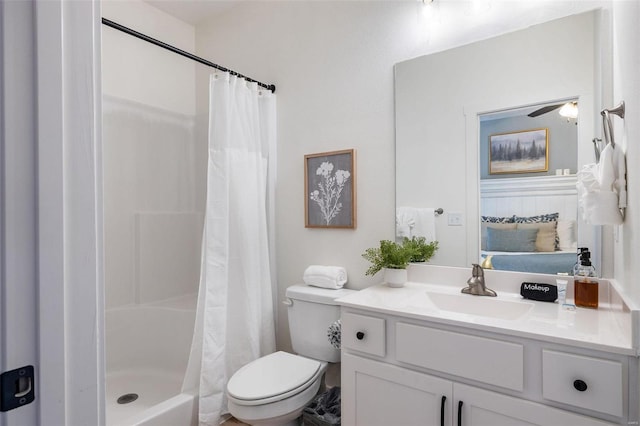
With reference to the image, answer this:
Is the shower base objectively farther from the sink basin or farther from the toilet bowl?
the sink basin

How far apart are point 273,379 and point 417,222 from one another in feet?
3.41

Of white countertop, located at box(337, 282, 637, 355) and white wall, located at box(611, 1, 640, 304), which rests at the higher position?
white wall, located at box(611, 1, 640, 304)

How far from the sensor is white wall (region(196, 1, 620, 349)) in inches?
69.7

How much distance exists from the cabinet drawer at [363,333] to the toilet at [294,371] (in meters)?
0.35

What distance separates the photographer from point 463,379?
1.21 meters

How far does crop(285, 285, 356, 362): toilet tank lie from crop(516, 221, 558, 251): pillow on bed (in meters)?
0.94

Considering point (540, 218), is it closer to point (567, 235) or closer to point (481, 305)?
point (567, 235)

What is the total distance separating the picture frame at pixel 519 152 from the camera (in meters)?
1.51

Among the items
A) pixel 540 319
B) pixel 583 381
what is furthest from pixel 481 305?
pixel 583 381

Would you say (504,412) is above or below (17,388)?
Result: below

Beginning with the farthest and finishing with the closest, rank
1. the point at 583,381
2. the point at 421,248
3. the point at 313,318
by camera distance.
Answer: the point at 313,318, the point at 421,248, the point at 583,381

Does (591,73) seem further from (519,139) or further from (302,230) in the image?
→ (302,230)

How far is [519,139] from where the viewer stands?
1553 mm

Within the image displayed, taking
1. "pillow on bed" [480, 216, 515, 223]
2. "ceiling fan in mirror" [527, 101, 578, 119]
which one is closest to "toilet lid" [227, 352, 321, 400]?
"pillow on bed" [480, 216, 515, 223]
